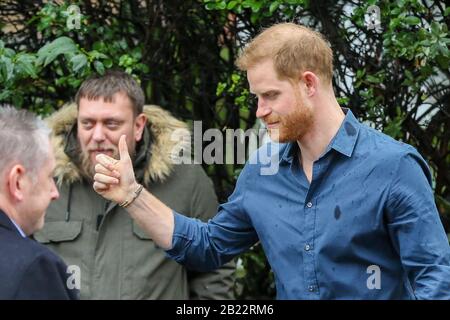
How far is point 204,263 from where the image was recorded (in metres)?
4.08

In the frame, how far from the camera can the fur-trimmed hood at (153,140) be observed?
15.5 ft

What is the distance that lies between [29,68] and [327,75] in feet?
5.35

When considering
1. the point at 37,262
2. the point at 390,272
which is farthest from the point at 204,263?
the point at 37,262

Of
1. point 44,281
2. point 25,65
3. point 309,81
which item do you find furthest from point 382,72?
point 44,281

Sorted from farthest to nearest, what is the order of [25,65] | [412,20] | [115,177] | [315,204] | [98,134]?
[25,65], [98,134], [412,20], [115,177], [315,204]

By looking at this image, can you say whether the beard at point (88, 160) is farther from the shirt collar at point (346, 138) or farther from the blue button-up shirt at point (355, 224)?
the shirt collar at point (346, 138)

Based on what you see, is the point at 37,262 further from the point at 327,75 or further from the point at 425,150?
the point at 425,150

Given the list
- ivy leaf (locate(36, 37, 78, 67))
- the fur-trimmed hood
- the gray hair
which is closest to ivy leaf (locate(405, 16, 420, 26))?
the fur-trimmed hood

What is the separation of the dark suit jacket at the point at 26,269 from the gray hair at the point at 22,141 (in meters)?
0.19

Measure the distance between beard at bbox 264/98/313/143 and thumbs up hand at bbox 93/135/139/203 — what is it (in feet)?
2.05

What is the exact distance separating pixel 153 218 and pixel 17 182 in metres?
1.04

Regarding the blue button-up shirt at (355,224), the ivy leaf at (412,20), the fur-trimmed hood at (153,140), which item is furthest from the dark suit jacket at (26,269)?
the ivy leaf at (412,20)

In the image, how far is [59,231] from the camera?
466 centimetres

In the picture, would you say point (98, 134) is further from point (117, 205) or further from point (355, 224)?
point (355, 224)
